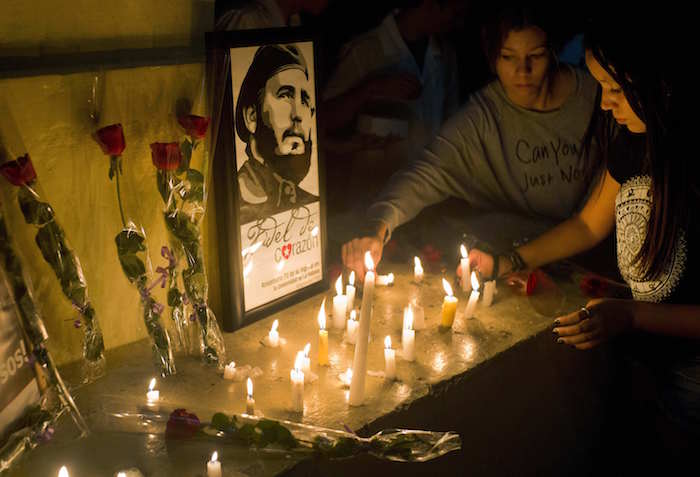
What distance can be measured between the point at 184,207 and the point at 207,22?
61cm

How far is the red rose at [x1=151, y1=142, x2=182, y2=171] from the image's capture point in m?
2.06

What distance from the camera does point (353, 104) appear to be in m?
3.78

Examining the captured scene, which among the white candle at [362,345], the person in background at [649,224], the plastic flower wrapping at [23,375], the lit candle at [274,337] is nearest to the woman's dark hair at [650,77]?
the person in background at [649,224]

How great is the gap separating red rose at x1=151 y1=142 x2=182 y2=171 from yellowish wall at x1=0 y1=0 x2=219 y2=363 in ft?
0.41

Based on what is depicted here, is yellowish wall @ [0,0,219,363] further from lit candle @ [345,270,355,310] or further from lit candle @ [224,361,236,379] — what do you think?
lit candle @ [345,270,355,310]

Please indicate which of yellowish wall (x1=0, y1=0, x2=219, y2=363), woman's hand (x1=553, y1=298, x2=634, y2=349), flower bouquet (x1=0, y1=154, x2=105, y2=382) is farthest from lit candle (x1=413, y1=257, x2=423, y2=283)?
flower bouquet (x1=0, y1=154, x2=105, y2=382)

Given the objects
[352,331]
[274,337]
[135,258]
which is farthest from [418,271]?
[135,258]

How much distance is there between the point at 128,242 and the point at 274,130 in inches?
27.2

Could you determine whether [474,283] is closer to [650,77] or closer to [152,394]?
[650,77]

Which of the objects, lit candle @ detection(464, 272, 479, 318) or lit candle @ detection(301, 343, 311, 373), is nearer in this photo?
lit candle @ detection(301, 343, 311, 373)

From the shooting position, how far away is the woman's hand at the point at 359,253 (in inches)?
112

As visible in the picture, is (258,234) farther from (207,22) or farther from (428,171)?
(428,171)

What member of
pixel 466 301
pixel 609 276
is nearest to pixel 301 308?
pixel 466 301

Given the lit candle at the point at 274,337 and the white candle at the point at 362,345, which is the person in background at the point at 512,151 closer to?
the lit candle at the point at 274,337
